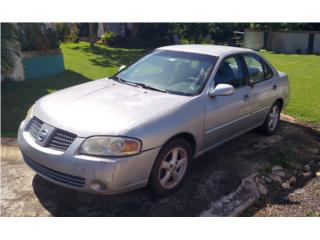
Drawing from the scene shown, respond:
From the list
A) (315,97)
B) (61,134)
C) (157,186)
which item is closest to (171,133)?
(157,186)

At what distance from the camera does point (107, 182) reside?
363 cm

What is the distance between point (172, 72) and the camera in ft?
16.4

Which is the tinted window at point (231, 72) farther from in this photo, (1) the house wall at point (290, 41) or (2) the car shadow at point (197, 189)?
(1) the house wall at point (290, 41)

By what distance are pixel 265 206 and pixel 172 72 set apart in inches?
80.0

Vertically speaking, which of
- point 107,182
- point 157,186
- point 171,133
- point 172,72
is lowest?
point 157,186

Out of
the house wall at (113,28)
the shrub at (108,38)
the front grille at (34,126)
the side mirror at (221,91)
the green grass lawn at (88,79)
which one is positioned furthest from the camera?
the house wall at (113,28)

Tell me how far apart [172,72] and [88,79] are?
21.7 ft

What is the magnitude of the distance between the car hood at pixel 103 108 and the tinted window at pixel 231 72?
761 mm

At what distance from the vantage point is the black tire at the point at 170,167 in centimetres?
402

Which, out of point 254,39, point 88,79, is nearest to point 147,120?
point 88,79

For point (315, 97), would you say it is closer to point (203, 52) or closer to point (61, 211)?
point (203, 52)

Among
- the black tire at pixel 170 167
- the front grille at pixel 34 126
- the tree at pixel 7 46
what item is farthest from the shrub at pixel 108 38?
the black tire at pixel 170 167

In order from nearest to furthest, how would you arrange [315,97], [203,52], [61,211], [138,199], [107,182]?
[107,182] < [61,211] < [138,199] < [203,52] < [315,97]

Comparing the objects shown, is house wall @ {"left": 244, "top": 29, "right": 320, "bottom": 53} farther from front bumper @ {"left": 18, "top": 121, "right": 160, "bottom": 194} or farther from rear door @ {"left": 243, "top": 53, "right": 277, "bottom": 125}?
front bumper @ {"left": 18, "top": 121, "right": 160, "bottom": 194}
